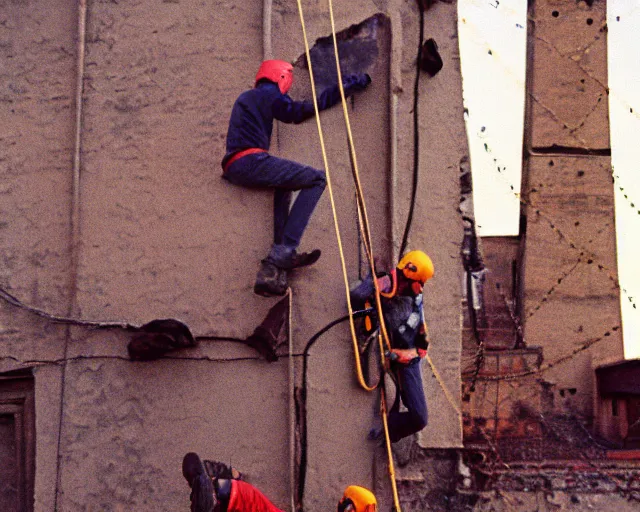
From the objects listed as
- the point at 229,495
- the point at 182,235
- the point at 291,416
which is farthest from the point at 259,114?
the point at 229,495

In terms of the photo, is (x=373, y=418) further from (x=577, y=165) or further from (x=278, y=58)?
(x=577, y=165)

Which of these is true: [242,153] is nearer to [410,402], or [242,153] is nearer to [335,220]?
[335,220]

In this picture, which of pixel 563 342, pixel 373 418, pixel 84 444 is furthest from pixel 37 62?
pixel 563 342

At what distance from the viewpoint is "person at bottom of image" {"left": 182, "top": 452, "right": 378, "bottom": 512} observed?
636 centimetres

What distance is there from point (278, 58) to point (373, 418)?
2.78 m

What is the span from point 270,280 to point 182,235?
847 mm

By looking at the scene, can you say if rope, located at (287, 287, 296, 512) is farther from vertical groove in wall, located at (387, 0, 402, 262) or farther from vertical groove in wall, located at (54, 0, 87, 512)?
vertical groove in wall, located at (54, 0, 87, 512)

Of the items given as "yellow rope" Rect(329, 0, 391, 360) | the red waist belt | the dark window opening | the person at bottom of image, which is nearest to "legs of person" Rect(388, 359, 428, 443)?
"yellow rope" Rect(329, 0, 391, 360)

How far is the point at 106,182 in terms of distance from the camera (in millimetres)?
7848

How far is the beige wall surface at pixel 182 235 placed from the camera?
291 inches

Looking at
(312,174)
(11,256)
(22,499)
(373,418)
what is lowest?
(22,499)

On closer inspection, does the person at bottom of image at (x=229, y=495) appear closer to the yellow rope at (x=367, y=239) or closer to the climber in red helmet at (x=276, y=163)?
the yellow rope at (x=367, y=239)

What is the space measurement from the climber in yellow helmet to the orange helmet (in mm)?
1528

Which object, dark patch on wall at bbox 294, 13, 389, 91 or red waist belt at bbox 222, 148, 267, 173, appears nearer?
red waist belt at bbox 222, 148, 267, 173
